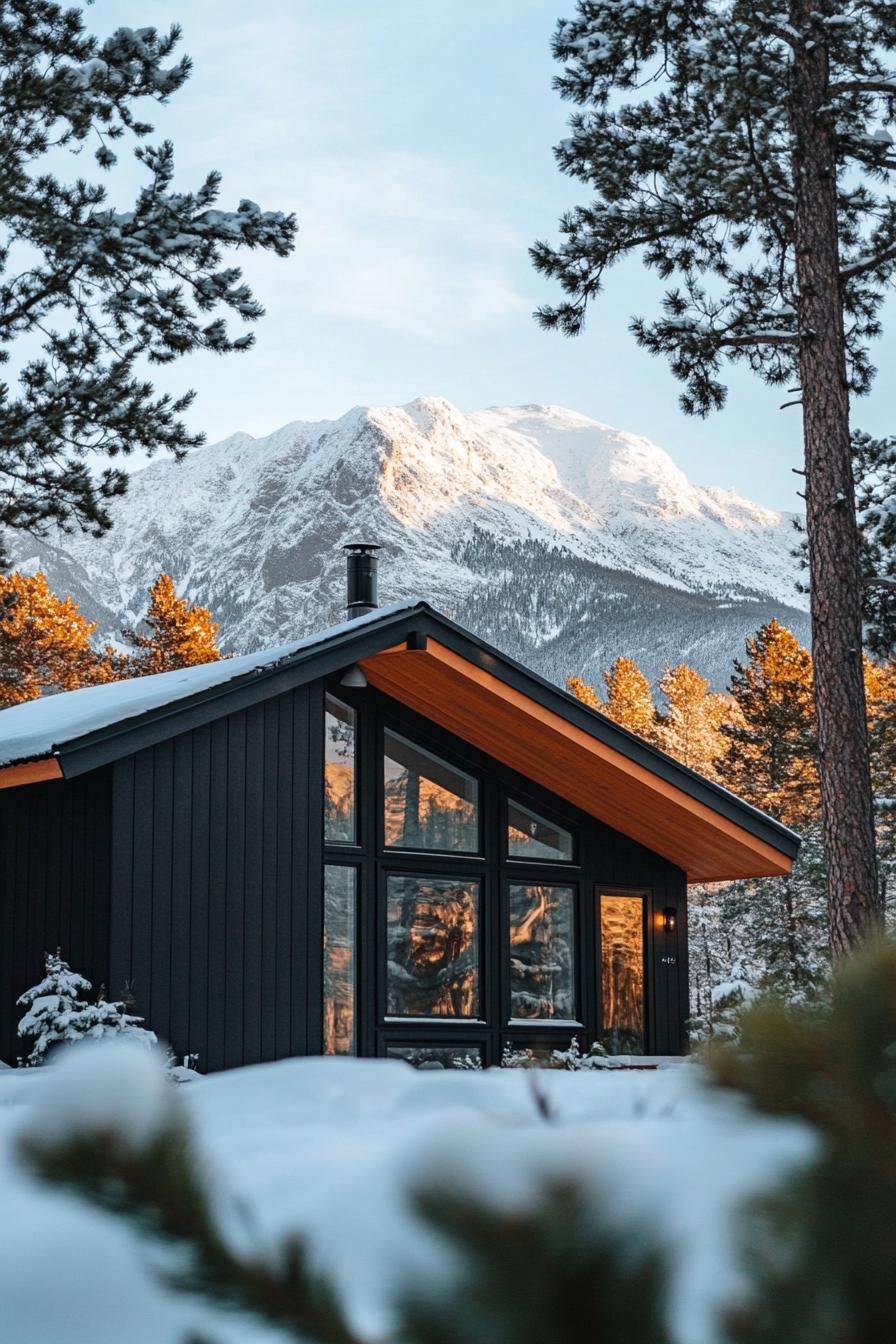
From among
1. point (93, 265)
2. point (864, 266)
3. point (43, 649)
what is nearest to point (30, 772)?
point (93, 265)

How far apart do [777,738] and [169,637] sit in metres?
14.0

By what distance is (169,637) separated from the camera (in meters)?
32.3

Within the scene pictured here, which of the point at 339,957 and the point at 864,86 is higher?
the point at 864,86

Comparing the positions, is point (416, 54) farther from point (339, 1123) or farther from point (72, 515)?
point (339, 1123)

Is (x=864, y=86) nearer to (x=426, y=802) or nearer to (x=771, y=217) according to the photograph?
(x=771, y=217)

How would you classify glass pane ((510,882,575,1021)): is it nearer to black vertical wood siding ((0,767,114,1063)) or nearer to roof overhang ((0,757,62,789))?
black vertical wood siding ((0,767,114,1063))

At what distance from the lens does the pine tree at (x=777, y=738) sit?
90.3ft

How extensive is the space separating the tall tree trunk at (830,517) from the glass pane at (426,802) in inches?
114

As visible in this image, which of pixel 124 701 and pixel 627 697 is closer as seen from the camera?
pixel 124 701

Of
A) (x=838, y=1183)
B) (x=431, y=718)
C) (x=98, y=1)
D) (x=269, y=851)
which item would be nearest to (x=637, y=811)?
(x=431, y=718)

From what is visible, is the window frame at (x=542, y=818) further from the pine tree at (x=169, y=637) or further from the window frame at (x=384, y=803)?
the pine tree at (x=169, y=637)

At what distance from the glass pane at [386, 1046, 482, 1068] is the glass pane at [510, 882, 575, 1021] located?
52cm

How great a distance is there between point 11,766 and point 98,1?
5.39 meters

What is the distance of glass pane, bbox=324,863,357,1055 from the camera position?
10.0 metres
